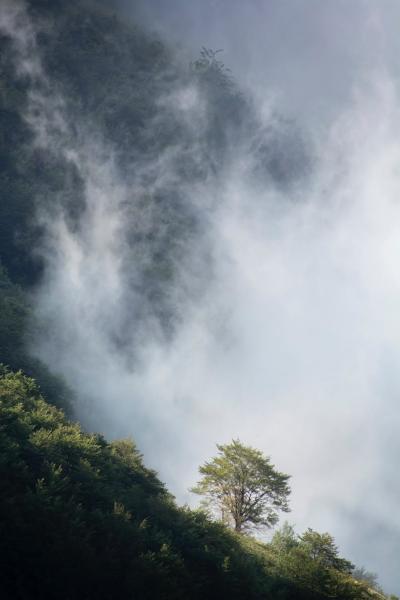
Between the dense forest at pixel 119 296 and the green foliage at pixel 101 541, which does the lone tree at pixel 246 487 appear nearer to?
the dense forest at pixel 119 296

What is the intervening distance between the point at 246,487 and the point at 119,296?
73.7m

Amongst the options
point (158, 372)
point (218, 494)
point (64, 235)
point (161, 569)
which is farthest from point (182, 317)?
point (161, 569)

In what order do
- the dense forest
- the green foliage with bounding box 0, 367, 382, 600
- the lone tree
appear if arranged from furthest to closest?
the lone tree, the dense forest, the green foliage with bounding box 0, 367, 382, 600

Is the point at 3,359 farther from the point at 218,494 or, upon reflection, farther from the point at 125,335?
the point at 125,335

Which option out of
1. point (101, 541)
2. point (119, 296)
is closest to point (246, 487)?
point (101, 541)

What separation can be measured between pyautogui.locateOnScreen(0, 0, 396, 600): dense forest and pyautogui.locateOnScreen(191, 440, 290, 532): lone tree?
11.4 ft

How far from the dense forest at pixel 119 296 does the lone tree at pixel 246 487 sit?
3.46 meters

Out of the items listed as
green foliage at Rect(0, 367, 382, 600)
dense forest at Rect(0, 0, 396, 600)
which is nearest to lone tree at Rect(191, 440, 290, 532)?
dense forest at Rect(0, 0, 396, 600)

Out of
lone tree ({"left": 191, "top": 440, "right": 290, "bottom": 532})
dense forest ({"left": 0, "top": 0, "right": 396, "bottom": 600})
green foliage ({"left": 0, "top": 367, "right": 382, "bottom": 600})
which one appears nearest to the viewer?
green foliage ({"left": 0, "top": 367, "right": 382, "bottom": 600})

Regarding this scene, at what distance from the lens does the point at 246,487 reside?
38.0 m

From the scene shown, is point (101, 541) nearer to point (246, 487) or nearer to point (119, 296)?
point (246, 487)

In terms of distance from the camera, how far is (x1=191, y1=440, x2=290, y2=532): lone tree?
37750 mm

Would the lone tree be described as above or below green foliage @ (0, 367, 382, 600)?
above

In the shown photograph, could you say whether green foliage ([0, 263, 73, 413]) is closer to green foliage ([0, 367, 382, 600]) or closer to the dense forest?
A: the dense forest
